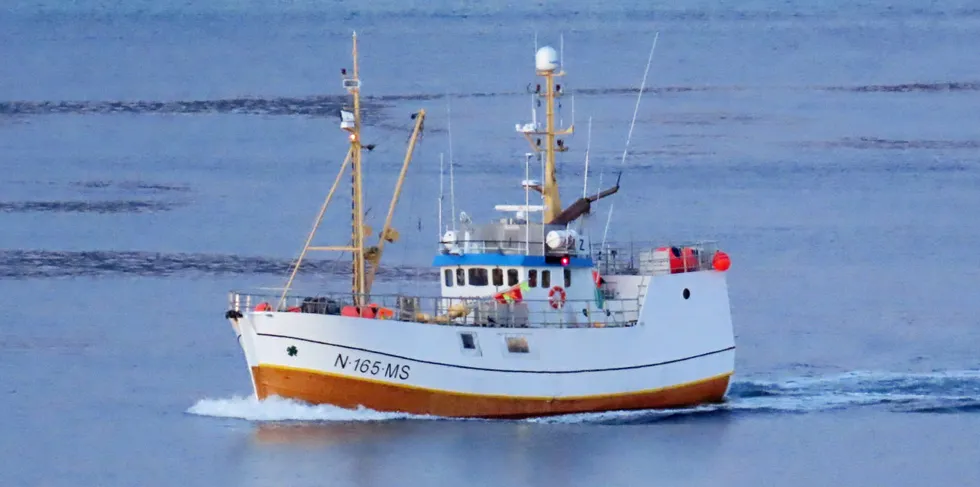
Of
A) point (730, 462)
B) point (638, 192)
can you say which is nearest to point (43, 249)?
point (638, 192)

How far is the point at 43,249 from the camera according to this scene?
75.8 m

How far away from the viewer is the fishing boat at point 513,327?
49656mm

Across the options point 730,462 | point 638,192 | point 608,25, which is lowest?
point 730,462

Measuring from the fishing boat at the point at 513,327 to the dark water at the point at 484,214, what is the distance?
74 centimetres

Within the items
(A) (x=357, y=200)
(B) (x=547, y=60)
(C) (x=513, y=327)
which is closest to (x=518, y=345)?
(C) (x=513, y=327)

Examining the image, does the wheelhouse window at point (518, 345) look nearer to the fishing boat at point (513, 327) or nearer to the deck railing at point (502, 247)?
the fishing boat at point (513, 327)

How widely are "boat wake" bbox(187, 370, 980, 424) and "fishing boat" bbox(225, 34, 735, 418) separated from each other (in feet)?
0.85

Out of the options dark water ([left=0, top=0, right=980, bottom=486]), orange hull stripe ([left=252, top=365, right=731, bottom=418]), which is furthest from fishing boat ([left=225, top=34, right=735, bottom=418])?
dark water ([left=0, top=0, right=980, bottom=486])

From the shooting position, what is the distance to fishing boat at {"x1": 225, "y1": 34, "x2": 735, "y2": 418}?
4966 centimetres

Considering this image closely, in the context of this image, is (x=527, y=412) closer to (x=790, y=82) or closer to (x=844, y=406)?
(x=844, y=406)

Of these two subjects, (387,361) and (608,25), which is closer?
(387,361)

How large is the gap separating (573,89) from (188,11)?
62.2 metres

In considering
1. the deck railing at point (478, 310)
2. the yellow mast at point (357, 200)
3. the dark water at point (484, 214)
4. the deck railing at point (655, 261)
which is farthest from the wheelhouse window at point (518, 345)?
the deck railing at point (655, 261)

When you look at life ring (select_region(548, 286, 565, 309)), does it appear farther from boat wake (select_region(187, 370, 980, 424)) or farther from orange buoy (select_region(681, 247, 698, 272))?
orange buoy (select_region(681, 247, 698, 272))
